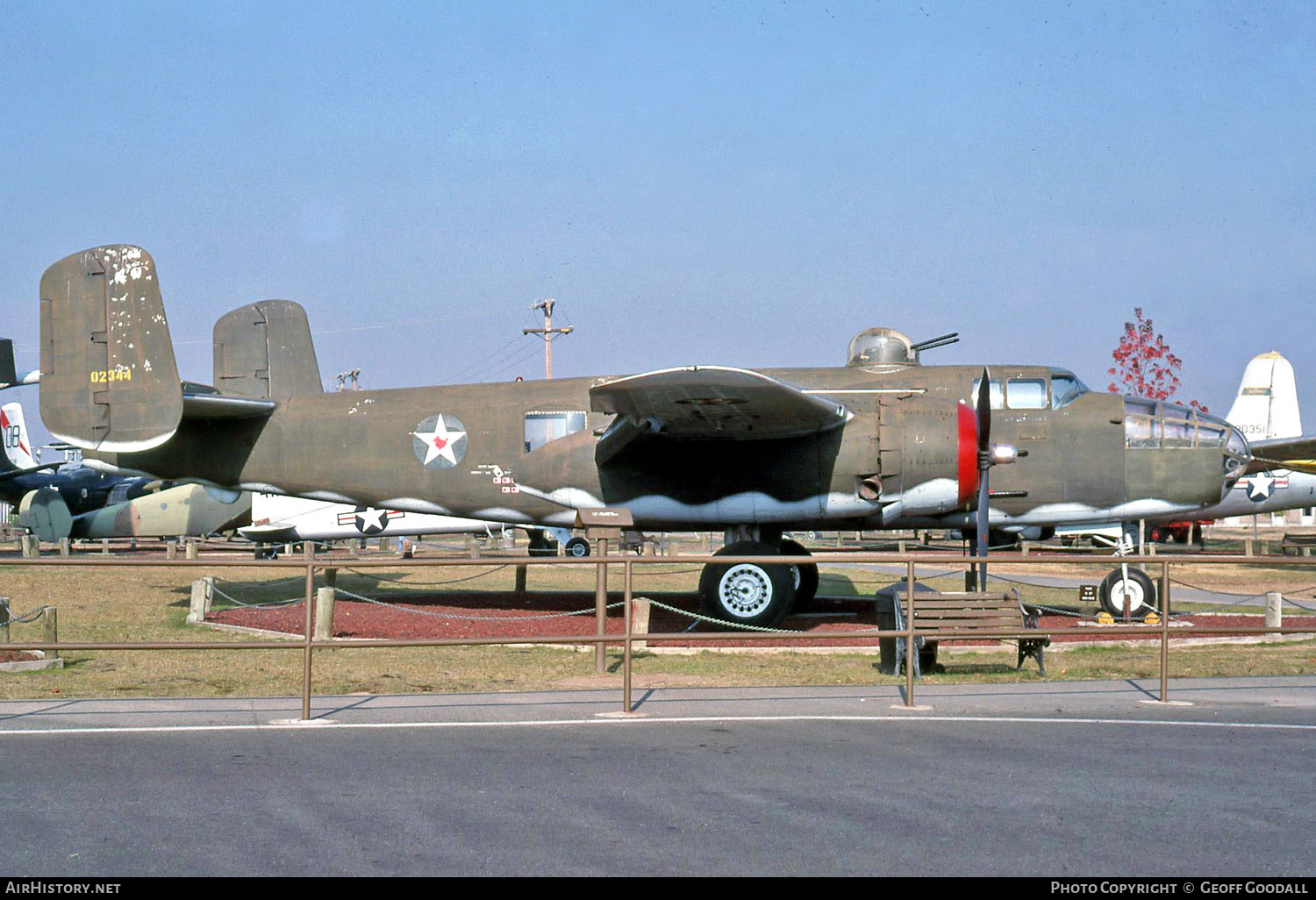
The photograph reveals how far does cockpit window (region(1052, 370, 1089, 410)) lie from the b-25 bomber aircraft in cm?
4

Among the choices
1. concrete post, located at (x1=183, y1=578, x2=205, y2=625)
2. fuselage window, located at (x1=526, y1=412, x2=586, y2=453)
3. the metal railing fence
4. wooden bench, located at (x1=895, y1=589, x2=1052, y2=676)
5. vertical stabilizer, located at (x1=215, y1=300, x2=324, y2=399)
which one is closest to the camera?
the metal railing fence

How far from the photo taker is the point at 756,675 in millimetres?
13648

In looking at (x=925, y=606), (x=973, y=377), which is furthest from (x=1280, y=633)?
(x=925, y=606)

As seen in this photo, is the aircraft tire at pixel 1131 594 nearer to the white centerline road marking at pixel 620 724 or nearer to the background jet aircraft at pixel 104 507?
the white centerline road marking at pixel 620 724

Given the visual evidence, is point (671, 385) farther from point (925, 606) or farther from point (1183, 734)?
point (1183, 734)

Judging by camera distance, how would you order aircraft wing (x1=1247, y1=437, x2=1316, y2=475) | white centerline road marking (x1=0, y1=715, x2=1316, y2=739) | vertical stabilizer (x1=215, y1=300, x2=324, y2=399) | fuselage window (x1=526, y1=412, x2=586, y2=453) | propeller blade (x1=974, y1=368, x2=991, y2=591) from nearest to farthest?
white centerline road marking (x1=0, y1=715, x2=1316, y2=739), propeller blade (x1=974, y1=368, x2=991, y2=591), fuselage window (x1=526, y1=412, x2=586, y2=453), vertical stabilizer (x1=215, y1=300, x2=324, y2=399), aircraft wing (x1=1247, y1=437, x2=1316, y2=475)

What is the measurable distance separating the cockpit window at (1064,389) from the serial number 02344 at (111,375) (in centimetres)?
1496

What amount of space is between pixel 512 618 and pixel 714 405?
491cm

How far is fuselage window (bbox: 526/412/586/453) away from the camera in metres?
19.7

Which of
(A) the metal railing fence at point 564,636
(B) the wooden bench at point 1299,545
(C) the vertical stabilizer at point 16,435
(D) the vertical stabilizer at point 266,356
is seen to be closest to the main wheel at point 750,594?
(A) the metal railing fence at point 564,636

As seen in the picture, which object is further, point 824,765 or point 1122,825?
point 824,765

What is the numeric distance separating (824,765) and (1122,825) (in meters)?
2.15

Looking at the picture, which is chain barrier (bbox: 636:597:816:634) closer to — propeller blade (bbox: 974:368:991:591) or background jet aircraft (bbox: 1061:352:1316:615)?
propeller blade (bbox: 974:368:991:591)

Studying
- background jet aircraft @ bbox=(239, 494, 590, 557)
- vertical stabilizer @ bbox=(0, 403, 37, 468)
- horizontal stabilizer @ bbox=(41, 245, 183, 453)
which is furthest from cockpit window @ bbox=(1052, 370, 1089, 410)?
vertical stabilizer @ bbox=(0, 403, 37, 468)
